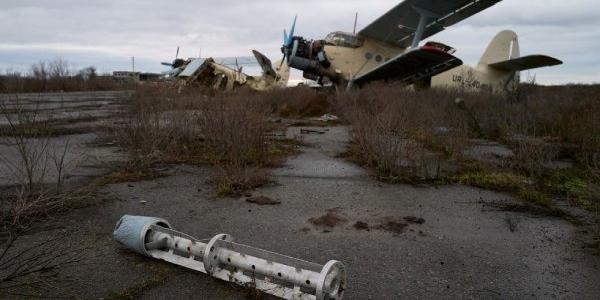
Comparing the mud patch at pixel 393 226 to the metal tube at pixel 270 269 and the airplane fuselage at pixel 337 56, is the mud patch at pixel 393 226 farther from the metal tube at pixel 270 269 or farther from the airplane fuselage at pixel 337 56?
the airplane fuselage at pixel 337 56

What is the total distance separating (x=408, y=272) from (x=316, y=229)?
39.7 inches

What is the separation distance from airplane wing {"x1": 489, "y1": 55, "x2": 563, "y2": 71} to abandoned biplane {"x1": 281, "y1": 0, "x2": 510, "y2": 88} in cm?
450

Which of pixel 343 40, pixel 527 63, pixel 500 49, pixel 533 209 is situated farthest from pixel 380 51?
pixel 533 209

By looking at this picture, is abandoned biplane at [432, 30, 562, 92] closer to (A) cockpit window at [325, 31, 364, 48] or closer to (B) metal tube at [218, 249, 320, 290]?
(A) cockpit window at [325, 31, 364, 48]

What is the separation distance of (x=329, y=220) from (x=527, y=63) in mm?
20499

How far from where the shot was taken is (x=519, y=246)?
3406 millimetres

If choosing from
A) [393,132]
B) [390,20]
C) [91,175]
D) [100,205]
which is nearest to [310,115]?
[390,20]

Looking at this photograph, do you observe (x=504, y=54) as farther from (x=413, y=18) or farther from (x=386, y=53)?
(x=413, y=18)

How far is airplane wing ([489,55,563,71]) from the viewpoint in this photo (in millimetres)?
19016

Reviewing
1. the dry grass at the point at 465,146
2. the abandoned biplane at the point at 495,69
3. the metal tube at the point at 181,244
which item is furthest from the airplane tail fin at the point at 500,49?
the metal tube at the point at 181,244

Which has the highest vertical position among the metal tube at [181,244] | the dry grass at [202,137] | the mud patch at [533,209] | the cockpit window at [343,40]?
the cockpit window at [343,40]

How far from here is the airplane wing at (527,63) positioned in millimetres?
19016

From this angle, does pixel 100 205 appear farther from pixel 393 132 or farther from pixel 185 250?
pixel 393 132

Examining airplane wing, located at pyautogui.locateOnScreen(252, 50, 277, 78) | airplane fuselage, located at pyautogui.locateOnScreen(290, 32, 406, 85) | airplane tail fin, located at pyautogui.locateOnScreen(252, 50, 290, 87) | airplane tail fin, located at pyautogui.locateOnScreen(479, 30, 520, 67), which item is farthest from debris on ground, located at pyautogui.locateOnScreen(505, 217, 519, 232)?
airplane tail fin, located at pyautogui.locateOnScreen(479, 30, 520, 67)
